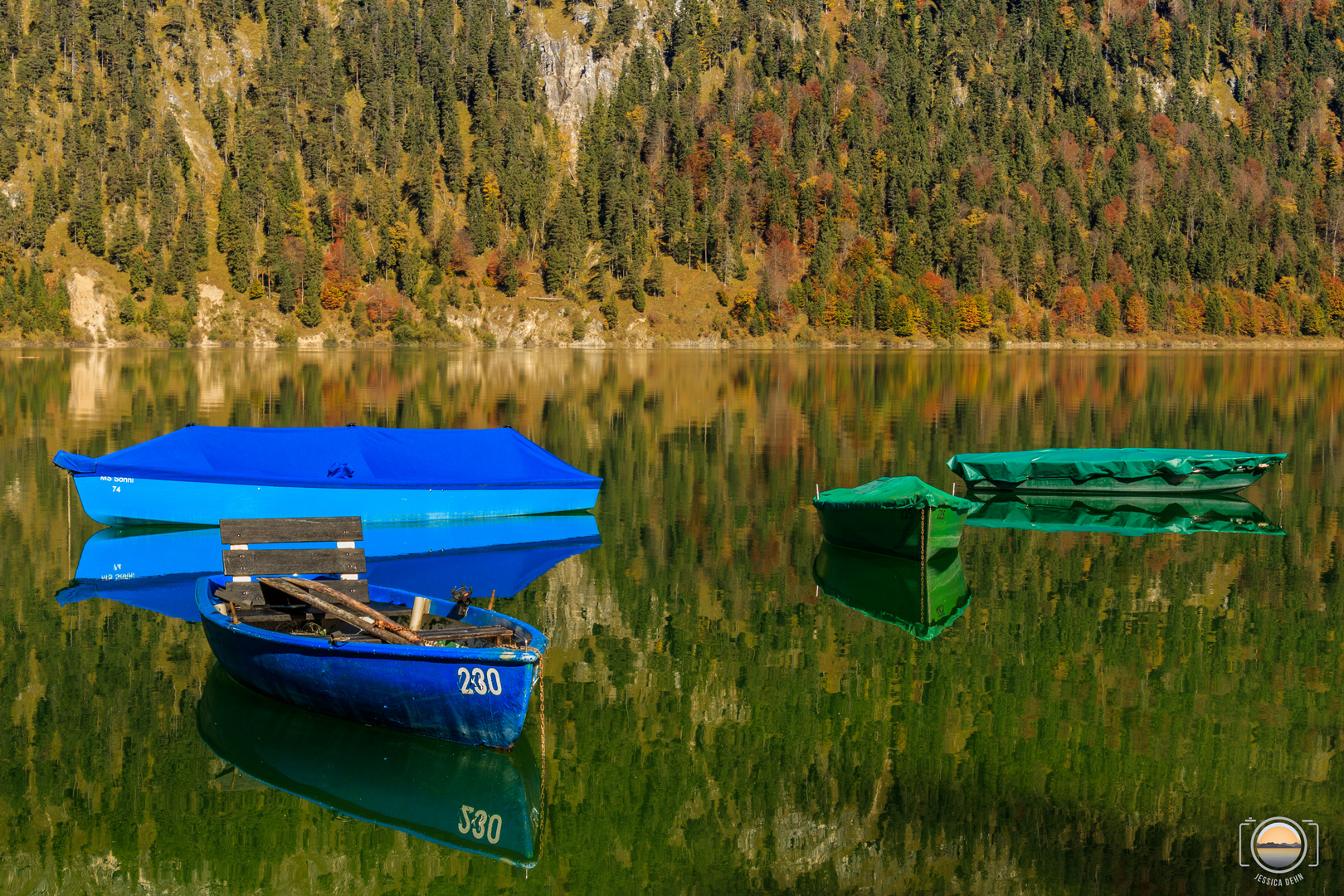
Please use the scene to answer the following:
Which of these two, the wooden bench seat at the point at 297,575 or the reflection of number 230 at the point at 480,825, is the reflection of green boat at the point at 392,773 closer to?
the reflection of number 230 at the point at 480,825

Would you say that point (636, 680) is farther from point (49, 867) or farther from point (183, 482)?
point (183, 482)

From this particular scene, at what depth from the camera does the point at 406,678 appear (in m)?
15.7

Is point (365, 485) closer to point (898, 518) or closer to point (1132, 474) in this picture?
point (898, 518)

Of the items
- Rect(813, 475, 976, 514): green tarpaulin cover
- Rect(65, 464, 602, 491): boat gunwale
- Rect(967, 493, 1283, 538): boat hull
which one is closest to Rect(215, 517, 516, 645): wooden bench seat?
Rect(65, 464, 602, 491): boat gunwale

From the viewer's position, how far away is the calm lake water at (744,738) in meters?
13.8

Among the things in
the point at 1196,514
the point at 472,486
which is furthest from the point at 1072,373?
the point at 472,486

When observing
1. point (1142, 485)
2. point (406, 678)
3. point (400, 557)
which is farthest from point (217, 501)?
point (1142, 485)

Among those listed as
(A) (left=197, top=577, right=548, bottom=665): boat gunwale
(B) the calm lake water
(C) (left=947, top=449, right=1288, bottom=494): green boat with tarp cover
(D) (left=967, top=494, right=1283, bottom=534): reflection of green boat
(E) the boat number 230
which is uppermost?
(A) (left=197, top=577, right=548, bottom=665): boat gunwale

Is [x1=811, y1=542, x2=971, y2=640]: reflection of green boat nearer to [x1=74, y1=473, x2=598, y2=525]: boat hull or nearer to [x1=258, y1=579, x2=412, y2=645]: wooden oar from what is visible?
[x1=258, y1=579, x2=412, y2=645]: wooden oar

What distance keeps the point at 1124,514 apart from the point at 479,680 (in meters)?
28.6

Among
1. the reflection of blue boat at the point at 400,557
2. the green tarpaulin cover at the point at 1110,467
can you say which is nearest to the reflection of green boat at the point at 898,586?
the reflection of blue boat at the point at 400,557

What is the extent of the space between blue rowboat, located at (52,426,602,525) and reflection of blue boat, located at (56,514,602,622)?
1.61 ft

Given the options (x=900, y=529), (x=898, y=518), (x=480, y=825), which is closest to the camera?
(x=480, y=825)

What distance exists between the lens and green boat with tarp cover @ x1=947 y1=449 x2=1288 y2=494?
139 feet
